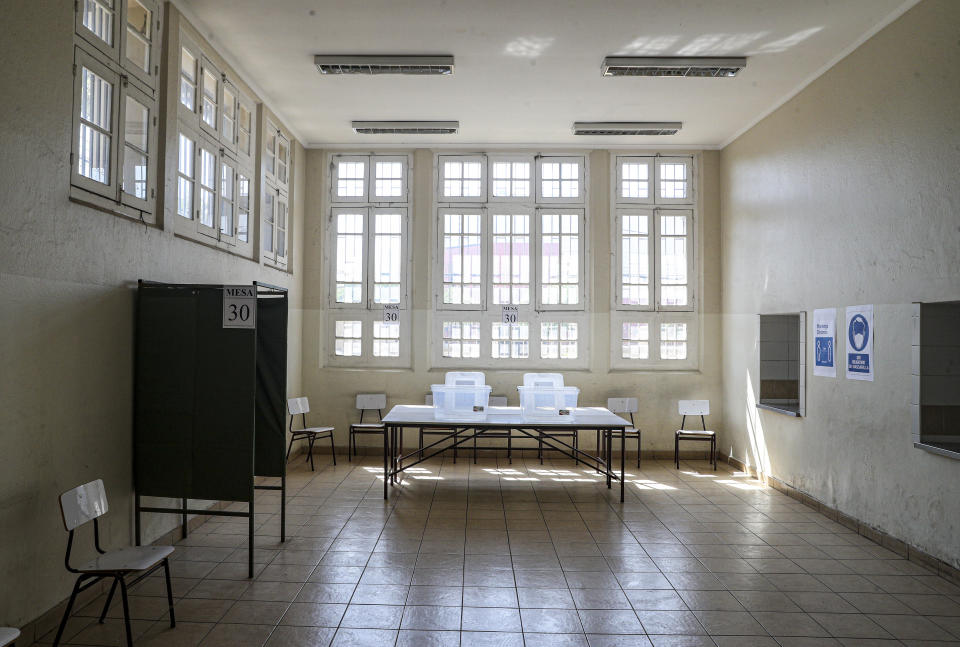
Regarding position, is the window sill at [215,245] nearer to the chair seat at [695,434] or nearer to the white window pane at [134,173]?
the white window pane at [134,173]

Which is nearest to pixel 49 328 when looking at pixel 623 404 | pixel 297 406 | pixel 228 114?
pixel 228 114

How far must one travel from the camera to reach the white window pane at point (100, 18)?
4375 mm

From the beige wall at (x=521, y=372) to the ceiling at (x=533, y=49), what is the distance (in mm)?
1281

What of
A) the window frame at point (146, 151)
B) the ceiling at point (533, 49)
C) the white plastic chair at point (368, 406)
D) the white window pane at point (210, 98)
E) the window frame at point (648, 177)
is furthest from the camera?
the window frame at point (648, 177)

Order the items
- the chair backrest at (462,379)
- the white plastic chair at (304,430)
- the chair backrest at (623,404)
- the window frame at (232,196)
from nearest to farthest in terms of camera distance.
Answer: the window frame at (232,196)
the chair backrest at (462,379)
the white plastic chair at (304,430)
the chair backrest at (623,404)

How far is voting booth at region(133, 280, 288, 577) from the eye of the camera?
4848 mm

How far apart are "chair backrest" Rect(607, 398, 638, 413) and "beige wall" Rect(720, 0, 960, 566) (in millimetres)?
1633

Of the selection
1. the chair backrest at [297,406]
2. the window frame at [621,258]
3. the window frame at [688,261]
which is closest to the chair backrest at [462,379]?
the chair backrest at [297,406]

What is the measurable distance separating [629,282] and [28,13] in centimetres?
802

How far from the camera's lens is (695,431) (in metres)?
9.19

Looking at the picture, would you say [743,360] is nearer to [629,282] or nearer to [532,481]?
[629,282]

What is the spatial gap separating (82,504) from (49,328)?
43.6 inches

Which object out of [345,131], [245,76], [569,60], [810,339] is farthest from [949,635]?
[345,131]

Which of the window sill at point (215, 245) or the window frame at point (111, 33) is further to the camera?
the window sill at point (215, 245)
